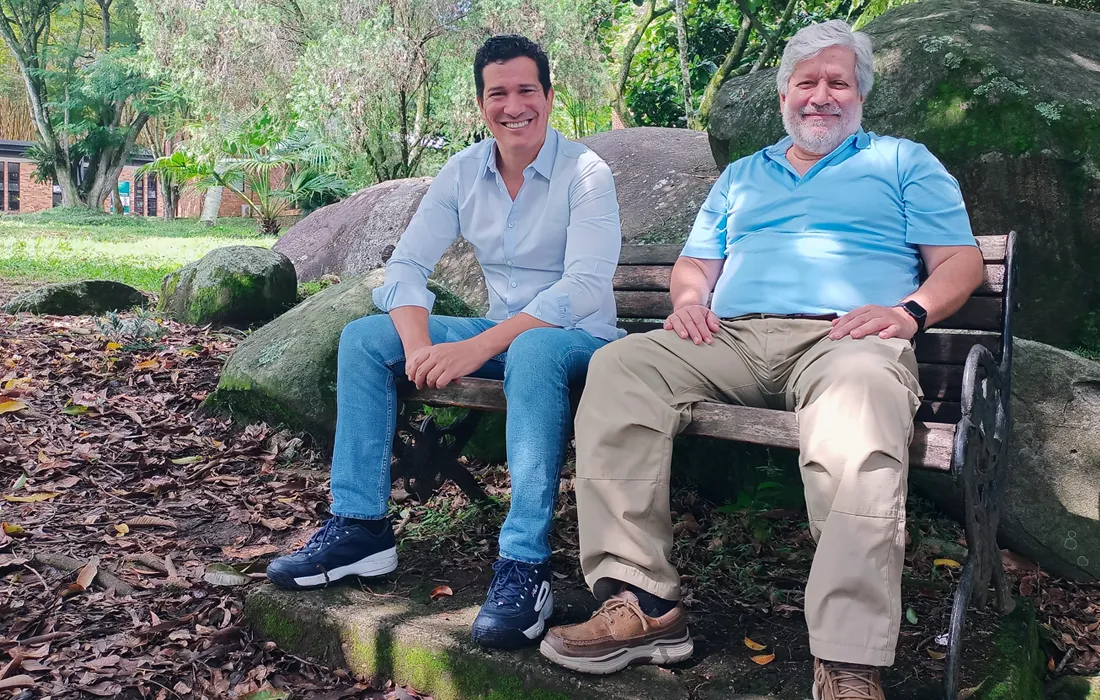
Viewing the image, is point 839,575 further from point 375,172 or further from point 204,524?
point 375,172

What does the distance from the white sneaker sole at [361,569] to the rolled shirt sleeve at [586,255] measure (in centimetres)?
84

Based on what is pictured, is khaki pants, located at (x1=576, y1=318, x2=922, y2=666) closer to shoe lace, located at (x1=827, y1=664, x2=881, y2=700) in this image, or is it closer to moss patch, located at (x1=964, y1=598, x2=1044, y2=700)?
shoe lace, located at (x1=827, y1=664, x2=881, y2=700)

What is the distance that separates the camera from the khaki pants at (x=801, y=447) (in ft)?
6.96

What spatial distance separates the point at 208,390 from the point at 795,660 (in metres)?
3.59

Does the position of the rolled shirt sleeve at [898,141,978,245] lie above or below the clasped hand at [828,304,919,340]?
above

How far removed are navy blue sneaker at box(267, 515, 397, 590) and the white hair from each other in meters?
1.93

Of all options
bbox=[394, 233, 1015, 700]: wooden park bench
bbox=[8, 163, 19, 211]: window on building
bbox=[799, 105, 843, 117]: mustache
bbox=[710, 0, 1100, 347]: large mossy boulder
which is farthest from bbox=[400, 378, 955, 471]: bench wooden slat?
bbox=[8, 163, 19, 211]: window on building

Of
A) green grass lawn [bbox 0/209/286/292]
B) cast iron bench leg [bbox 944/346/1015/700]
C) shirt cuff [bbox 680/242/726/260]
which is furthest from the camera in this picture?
green grass lawn [bbox 0/209/286/292]

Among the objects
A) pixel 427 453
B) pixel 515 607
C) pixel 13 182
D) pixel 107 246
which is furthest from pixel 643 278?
pixel 13 182

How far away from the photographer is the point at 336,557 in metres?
2.87

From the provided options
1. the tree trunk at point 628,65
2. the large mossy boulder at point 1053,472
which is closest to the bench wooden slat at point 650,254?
the large mossy boulder at point 1053,472

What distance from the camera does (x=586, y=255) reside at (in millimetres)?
2971

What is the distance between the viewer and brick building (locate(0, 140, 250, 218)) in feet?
109

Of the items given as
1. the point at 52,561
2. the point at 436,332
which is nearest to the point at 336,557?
the point at 436,332
